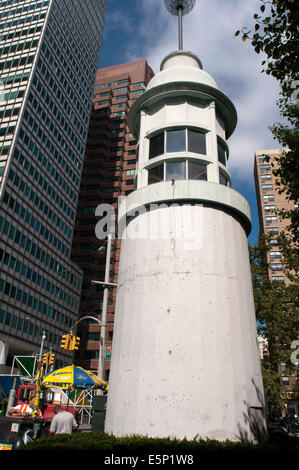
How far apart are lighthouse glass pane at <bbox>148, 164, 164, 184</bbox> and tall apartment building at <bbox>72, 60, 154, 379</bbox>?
61063 mm

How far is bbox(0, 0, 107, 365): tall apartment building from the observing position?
4988cm

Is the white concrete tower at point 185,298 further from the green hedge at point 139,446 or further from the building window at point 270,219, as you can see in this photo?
the building window at point 270,219

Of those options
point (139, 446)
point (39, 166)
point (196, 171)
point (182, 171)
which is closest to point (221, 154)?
point (196, 171)

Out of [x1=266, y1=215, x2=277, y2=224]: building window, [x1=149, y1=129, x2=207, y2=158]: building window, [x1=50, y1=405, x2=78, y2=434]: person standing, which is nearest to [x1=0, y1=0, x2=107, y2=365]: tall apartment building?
[x1=50, y1=405, x2=78, y2=434]: person standing

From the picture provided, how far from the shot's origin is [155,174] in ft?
40.7

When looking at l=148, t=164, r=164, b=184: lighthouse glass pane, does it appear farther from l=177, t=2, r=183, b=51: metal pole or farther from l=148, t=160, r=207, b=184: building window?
l=177, t=2, r=183, b=51: metal pole

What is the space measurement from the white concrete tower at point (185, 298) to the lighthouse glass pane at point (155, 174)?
0.13ft

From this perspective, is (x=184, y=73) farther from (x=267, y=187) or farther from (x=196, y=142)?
(x=267, y=187)

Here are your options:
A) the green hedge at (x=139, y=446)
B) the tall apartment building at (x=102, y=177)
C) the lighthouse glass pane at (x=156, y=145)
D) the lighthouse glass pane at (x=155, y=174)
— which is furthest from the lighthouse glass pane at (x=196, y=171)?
the tall apartment building at (x=102, y=177)

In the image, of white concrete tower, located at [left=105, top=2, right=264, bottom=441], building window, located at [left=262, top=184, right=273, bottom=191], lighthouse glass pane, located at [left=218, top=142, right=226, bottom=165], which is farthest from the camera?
building window, located at [left=262, top=184, right=273, bottom=191]

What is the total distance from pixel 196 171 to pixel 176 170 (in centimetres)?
66

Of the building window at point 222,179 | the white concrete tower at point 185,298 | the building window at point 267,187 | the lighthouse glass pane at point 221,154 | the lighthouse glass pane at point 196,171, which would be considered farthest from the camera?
the building window at point 267,187

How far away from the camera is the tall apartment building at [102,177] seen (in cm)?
7469
